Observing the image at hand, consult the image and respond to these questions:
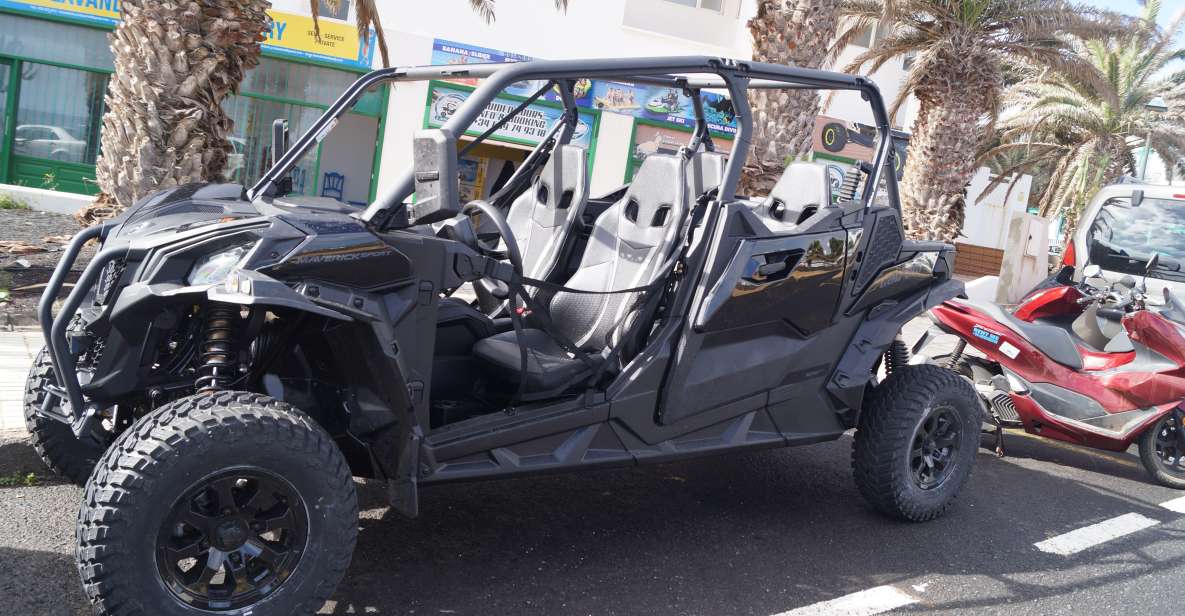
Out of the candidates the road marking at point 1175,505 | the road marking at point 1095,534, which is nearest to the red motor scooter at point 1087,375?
the road marking at point 1175,505

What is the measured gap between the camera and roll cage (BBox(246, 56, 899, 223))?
3299 millimetres

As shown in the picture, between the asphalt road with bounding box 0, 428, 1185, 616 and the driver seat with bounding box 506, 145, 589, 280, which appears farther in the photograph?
the driver seat with bounding box 506, 145, 589, 280

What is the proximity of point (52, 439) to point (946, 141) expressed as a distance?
13.7 meters

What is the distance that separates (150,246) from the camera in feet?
9.87

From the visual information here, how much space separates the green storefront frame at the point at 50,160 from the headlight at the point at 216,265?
14122mm

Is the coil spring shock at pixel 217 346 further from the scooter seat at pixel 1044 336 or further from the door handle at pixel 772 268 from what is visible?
the scooter seat at pixel 1044 336

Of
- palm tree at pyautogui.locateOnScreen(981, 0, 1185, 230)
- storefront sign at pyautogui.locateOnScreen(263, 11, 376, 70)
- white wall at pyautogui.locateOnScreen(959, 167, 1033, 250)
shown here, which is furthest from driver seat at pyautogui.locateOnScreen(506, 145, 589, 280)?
white wall at pyautogui.locateOnScreen(959, 167, 1033, 250)

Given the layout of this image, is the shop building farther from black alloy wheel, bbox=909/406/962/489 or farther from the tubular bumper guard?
the tubular bumper guard

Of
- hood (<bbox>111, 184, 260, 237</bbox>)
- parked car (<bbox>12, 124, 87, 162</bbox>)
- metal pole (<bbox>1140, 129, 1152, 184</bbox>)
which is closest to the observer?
hood (<bbox>111, 184, 260, 237</bbox>)

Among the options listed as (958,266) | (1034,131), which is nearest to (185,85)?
(1034,131)

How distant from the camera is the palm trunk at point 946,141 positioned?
575 inches

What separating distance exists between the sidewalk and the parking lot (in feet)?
1.13

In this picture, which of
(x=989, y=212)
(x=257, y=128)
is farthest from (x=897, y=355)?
(x=989, y=212)

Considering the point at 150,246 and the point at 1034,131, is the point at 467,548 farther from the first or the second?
the point at 1034,131
